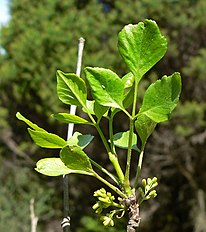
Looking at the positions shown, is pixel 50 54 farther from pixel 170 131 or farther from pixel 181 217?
pixel 181 217

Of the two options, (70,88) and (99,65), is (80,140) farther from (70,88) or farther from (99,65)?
(99,65)

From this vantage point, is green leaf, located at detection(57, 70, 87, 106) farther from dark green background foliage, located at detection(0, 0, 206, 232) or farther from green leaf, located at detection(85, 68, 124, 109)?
dark green background foliage, located at detection(0, 0, 206, 232)

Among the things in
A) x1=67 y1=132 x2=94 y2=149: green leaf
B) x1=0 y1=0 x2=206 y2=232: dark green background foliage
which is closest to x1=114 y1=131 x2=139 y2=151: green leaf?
x1=67 y1=132 x2=94 y2=149: green leaf

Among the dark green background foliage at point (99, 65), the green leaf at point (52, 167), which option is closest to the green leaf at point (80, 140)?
the green leaf at point (52, 167)

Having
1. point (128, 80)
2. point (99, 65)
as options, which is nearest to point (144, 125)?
point (128, 80)

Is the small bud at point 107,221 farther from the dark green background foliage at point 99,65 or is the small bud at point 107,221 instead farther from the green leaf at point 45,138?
the dark green background foliage at point 99,65

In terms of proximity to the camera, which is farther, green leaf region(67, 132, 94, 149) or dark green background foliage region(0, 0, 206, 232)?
dark green background foliage region(0, 0, 206, 232)
